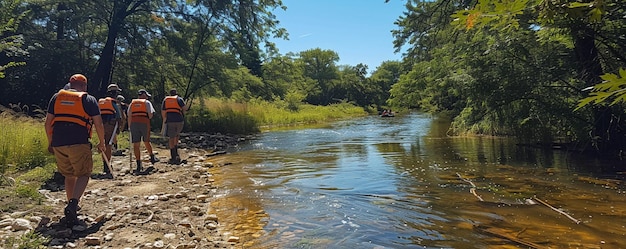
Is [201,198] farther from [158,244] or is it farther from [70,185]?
[158,244]

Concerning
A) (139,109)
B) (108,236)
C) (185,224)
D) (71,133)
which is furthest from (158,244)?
(139,109)

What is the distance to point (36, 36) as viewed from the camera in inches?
824

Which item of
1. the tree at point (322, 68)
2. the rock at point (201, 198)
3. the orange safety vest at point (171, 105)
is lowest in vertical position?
the rock at point (201, 198)

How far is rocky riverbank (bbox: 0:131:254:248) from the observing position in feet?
15.2

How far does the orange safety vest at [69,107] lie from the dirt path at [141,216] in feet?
4.10

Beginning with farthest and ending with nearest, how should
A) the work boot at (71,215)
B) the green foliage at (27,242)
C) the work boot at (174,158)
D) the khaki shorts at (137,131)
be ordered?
the work boot at (174,158) → the khaki shorts at (137,131) → the work boot at (71,215) → the green foliage at (27,242)

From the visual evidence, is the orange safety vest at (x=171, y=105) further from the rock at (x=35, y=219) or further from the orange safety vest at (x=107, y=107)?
the rock at (x=35, y=219)

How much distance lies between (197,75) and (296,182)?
1506cm

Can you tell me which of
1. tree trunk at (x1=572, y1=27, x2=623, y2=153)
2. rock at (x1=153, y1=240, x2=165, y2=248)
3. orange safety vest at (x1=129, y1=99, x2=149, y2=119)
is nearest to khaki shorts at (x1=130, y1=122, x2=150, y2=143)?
orange safety vest at (x1=129, y1=99, x2=149, y2=119)

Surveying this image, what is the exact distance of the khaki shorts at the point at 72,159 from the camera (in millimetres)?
5301

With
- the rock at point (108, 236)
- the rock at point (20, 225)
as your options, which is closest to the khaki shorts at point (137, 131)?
the rock at point (20, 225)

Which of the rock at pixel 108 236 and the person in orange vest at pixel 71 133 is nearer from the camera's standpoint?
the rock at pixel 108 236

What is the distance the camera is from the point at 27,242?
412 cm

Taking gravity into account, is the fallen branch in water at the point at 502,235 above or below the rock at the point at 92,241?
below
